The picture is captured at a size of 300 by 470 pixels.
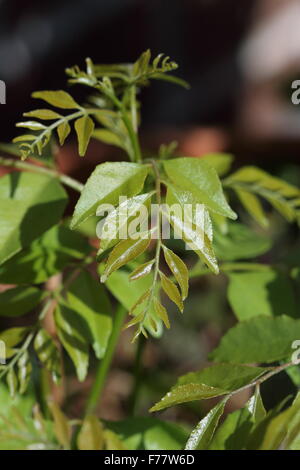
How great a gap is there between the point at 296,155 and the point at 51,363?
1.07 meters

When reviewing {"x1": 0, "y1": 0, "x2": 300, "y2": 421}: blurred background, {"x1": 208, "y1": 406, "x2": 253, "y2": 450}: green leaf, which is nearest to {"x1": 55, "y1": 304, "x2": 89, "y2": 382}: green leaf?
Answer: {"x1": 208, "y1": 406, "x2": 253, "y2": 450}: green leaf

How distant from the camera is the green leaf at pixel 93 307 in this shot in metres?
0.46

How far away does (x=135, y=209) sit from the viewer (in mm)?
341

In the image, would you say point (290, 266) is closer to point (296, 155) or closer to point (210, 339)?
point (210, 339)

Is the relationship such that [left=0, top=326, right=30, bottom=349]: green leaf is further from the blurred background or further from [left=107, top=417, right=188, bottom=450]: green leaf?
the blurred background

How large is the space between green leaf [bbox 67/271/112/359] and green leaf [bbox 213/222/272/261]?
139 millimetres

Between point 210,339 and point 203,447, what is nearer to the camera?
point 203,447

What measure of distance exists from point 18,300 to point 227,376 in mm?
189

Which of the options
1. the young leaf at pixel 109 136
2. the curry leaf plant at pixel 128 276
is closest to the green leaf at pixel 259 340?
the curry leaf plant at pixel 128 276

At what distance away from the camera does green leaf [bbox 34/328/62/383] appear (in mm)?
442

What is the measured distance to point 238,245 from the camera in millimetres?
594

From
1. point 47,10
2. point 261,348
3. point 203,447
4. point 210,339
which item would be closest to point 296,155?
point 210,339

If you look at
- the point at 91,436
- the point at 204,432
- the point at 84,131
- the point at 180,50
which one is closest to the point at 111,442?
the point at 91,436

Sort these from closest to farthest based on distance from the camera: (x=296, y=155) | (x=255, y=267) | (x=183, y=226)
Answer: (x=183, y=226)
(x=255, y=267)
(x=296, y=155)
